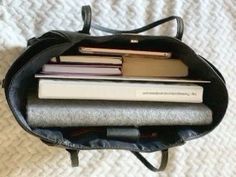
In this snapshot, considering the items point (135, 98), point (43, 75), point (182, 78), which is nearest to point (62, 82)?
point (43, 75)

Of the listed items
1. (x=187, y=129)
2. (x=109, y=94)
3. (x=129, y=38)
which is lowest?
(x=187, y=129)

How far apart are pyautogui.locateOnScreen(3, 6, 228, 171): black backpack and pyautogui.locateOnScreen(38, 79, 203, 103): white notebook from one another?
0.14 ft

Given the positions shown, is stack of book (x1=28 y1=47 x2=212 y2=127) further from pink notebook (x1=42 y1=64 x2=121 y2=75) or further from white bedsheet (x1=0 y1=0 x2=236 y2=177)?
white bedsheet (x1=0 y1=0 x2=236 y2=177)

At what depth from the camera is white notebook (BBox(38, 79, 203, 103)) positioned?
75 centimetres

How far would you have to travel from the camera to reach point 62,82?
2.49ft

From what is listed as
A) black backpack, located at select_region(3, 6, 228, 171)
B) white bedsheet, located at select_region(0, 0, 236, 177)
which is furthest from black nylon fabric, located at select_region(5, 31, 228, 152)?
white bedsheet, located at select_region(0, 0, 236, 177)

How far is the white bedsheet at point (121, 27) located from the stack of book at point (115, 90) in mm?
159

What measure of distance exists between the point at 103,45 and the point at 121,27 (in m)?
0.18

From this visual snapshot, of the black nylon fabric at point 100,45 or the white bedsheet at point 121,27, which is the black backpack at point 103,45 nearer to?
the black nylon fabric at point 100,45

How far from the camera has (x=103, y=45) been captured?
2.68 feet

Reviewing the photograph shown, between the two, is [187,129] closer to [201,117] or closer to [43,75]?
[201,117]

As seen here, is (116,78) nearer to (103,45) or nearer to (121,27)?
(103,45)

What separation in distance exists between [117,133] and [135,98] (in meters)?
0.08

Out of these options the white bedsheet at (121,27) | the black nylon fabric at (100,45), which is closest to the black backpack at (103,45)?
the black nylon fabric at (100,45)
